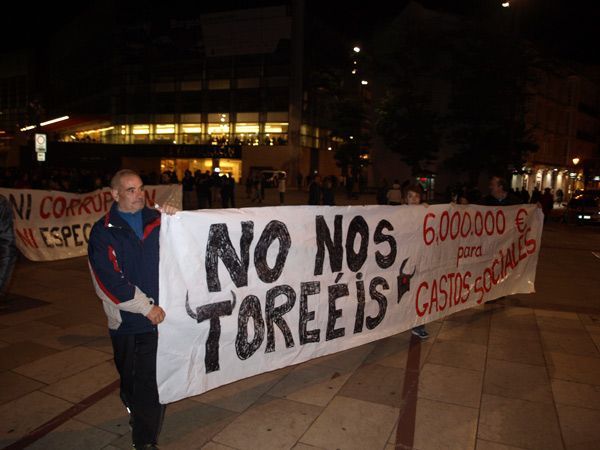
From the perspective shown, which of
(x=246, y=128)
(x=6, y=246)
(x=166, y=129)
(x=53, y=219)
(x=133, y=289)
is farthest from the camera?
(x=166, y=129)

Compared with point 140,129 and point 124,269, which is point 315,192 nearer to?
point 124,269

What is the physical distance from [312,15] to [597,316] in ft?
153

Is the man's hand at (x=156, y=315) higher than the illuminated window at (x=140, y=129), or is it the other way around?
the illuminated window at (x=140, y=129)

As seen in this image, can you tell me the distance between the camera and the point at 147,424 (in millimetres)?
3045

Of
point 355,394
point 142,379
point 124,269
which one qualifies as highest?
point 124,269

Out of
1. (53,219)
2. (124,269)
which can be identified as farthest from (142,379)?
(53,219)

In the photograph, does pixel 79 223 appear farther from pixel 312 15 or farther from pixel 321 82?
pixel 312 15

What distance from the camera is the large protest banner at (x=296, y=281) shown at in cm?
330

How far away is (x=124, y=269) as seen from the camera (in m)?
3.02

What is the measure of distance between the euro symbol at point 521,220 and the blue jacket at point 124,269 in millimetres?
5789

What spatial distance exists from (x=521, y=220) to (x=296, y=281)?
15.3ft

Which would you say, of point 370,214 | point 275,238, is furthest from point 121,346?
point 370,214

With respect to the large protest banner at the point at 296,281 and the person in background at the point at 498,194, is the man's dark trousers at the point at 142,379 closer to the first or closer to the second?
the large protest banner at the point at 296,281

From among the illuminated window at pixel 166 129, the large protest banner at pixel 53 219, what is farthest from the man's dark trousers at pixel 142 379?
the illuminated window at pixel 166 129
